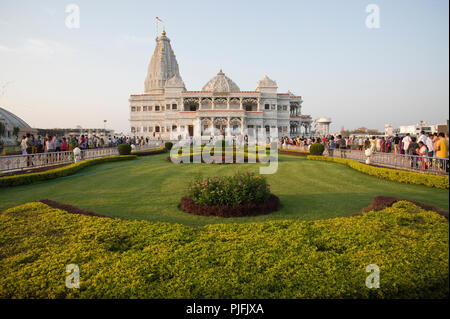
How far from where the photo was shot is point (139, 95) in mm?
52969

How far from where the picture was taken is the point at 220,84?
172 ft

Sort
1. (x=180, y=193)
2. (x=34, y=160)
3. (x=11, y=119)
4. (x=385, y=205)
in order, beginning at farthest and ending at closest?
(x=11, y=119) < (x=34, y=160) < (x=180, y=193) < (x=385, y=205)

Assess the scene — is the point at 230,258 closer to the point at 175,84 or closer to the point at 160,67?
the point at 175,84

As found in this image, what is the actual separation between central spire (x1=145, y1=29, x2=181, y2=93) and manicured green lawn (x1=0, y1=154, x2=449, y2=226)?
4795cm

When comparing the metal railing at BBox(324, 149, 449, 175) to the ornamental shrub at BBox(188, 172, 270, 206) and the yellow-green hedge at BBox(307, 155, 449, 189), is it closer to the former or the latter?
the yellow-green hedge at BBox(307, 155, 449, 189)

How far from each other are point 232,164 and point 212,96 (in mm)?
33800

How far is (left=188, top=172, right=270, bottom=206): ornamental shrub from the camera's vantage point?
6676 mm

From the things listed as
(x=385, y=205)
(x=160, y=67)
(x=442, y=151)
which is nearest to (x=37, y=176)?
(x=385, y=205)

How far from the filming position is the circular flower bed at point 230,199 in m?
6.53

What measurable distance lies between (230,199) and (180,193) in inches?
99.5

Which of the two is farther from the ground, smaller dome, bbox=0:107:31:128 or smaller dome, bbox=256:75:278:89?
smaller dome, bbox=256:75:278:89

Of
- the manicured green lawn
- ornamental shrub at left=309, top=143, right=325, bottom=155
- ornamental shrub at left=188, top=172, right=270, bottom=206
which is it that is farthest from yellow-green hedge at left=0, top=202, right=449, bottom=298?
ornamental shrub at left=309, top=143, right=325, bottom=155

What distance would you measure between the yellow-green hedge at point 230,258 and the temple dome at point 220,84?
4855 centimetres
